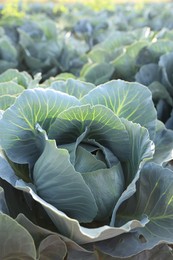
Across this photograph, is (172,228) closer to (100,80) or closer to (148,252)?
(148,252)

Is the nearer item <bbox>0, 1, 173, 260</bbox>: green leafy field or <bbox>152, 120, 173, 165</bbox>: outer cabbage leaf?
<bbox>0, 1, 173, 260</bbox>: green leafy field

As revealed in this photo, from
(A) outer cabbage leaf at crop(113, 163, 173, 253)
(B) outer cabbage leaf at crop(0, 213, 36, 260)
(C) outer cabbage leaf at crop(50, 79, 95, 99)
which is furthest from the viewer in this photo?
(C) outer cabbage leaf at crop(50, 79, 95, 99)

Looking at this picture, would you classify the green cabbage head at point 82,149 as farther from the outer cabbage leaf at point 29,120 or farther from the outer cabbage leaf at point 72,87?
the outer cabbage leaf at point 72,87

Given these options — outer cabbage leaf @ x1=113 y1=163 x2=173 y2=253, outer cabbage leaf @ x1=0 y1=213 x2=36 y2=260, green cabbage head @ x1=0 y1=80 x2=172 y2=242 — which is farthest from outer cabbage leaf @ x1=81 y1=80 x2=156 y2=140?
outer cabbage leaf @ x1=0 y1=213 x2=36 y2=260

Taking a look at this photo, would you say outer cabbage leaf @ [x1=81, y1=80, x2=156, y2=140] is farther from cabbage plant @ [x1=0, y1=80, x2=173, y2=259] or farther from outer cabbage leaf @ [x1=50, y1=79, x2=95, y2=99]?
outer cabbage leaf @ [x1=50, y1=79, x2=95, y2=99]

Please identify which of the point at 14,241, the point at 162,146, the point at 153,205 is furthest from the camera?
the point at 162,146

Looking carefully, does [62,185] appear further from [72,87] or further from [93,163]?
[72,87]

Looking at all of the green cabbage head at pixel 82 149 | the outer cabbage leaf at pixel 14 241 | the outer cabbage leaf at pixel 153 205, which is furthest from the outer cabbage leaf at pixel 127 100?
the outer cabbage leaf at pixel 14 241

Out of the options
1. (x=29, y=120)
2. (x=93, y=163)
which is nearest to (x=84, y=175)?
(x=93, y=163)
